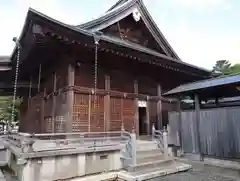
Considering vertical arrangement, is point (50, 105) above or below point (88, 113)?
above

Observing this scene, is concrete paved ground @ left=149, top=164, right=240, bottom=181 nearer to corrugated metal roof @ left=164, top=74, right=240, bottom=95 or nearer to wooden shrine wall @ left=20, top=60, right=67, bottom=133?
corrugated metal roof @ left=164, top=74, right=240, bottom=95

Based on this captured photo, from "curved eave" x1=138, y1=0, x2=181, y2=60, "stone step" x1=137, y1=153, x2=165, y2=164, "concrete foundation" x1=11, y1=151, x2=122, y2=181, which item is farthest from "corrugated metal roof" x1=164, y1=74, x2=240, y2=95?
"concrete foundation" x1=11, y1=151, x2=122, y2=181

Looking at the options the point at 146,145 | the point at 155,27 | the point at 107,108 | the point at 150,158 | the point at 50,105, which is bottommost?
the point at 150,158

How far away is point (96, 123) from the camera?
11.7 meters

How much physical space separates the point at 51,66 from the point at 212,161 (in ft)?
35.7

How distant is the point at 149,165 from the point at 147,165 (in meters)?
0.12

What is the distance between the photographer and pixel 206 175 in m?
9.23

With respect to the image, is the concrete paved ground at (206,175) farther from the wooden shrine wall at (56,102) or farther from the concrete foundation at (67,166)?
the wooden shrine wall at (56,102)

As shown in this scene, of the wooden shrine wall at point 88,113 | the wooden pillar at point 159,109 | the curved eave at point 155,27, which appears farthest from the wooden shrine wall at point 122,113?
the curved eave at point 155,27

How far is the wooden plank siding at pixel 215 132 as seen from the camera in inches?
409

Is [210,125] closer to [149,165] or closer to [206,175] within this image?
[206,175]

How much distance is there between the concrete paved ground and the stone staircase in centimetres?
30

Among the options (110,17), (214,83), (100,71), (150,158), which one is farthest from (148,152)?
(110,17)

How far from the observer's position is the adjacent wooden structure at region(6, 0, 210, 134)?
10.6 metres
